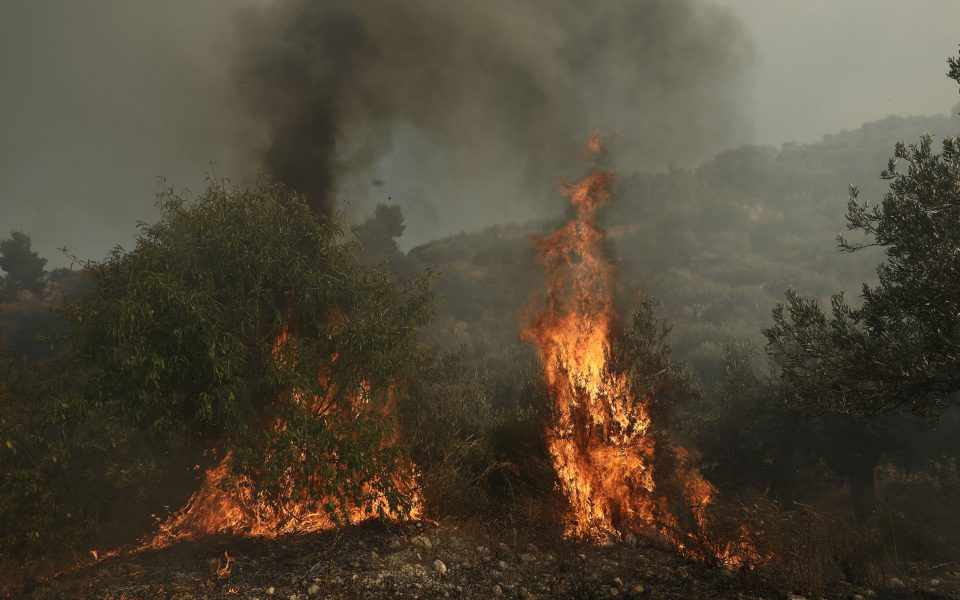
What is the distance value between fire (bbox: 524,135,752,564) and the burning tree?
378cm

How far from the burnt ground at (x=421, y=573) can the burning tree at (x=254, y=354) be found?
3.17ft

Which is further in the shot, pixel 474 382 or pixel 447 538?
pixel 474 382

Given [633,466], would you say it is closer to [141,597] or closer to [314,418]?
[314,418]

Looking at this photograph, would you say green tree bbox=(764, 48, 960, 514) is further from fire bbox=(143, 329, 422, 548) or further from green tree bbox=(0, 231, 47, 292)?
green tree bbox=(0, 231, 47, 292)

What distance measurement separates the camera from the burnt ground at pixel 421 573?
8.93m

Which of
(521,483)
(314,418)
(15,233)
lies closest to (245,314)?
(314,418)

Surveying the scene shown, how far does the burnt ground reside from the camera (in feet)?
29.3

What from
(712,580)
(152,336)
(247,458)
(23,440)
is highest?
(152,336)

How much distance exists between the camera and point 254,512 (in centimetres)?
1270

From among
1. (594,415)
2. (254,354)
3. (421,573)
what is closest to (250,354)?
(254,354)

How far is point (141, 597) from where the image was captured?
346 inches

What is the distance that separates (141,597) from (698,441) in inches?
655

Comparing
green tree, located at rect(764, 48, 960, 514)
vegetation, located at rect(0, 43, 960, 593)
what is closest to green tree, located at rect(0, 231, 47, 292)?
vegetation, located at rect(0, 43, 960, 593)

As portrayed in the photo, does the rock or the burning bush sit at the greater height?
the burning bush
